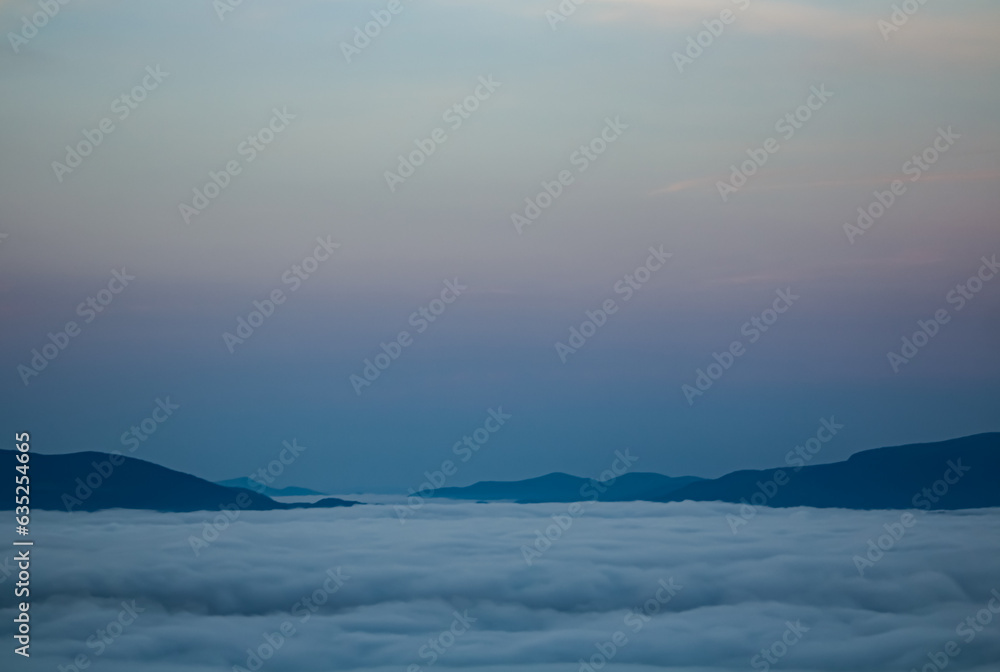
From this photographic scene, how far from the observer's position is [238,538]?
46.5 meters

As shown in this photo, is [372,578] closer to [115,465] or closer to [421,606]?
[421,606]

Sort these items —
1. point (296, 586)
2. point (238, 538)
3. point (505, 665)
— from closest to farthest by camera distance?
point (505, 665) < point (296, 586) < point (238, 538)

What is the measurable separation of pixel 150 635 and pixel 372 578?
933 centimetres

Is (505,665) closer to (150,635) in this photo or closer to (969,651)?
(150,635)

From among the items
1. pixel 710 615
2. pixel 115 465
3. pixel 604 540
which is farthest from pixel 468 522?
pixel 115 465

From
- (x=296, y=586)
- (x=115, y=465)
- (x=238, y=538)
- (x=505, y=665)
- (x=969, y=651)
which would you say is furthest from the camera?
(x=238, y=538)

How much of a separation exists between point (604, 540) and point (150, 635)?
829 inches

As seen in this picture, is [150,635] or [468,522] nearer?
[150,635]

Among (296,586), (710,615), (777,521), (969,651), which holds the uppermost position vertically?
(777,521)

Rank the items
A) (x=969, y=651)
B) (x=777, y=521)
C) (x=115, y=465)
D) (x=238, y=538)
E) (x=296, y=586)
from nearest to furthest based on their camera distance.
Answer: (x=969, y=651), (x=296, y=586), (x=115, y=465), (x=238, y=538), (x=777, y=521)

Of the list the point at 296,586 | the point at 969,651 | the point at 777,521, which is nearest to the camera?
the point at 969,651

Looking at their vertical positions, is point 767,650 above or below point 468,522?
below

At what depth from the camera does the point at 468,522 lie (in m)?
47.6

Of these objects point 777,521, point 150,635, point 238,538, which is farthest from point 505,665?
point 777,521
